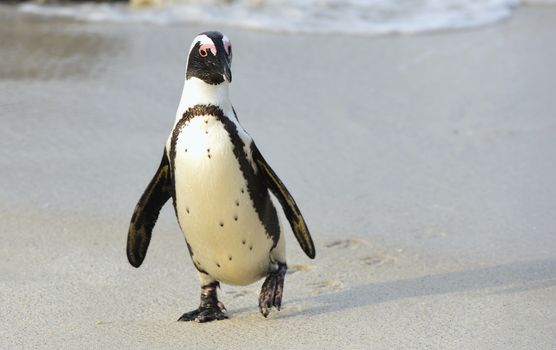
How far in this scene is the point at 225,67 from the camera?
10.7 ft

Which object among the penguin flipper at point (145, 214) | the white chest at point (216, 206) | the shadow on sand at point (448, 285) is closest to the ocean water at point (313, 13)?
the shadow on sand at point (448, 285)

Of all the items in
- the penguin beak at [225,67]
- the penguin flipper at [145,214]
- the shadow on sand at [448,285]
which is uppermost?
the penguin beak at [225,67]

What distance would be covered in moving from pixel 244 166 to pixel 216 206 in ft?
0.49

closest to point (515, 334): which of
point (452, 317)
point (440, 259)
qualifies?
point (452, 317)

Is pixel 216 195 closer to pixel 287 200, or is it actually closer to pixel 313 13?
pixel 287 200

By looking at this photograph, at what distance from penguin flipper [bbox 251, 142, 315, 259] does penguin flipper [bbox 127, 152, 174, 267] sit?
303 mm

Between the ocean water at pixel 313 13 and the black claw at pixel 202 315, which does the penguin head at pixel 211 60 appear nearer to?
the black claw at pixel 202 315

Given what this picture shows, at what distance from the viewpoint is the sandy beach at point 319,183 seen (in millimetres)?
3420

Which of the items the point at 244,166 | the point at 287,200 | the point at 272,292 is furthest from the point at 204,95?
the point at 272,292

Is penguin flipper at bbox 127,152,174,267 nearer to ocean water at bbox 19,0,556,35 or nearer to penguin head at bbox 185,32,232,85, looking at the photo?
penguin head at bbox 185,32,232,85

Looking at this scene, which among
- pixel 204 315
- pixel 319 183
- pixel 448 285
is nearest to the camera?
pixel 204 315

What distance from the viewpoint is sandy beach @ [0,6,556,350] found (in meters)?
3.42

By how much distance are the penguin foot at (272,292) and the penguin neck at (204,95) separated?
59cm

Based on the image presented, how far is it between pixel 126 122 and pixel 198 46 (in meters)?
2.32
